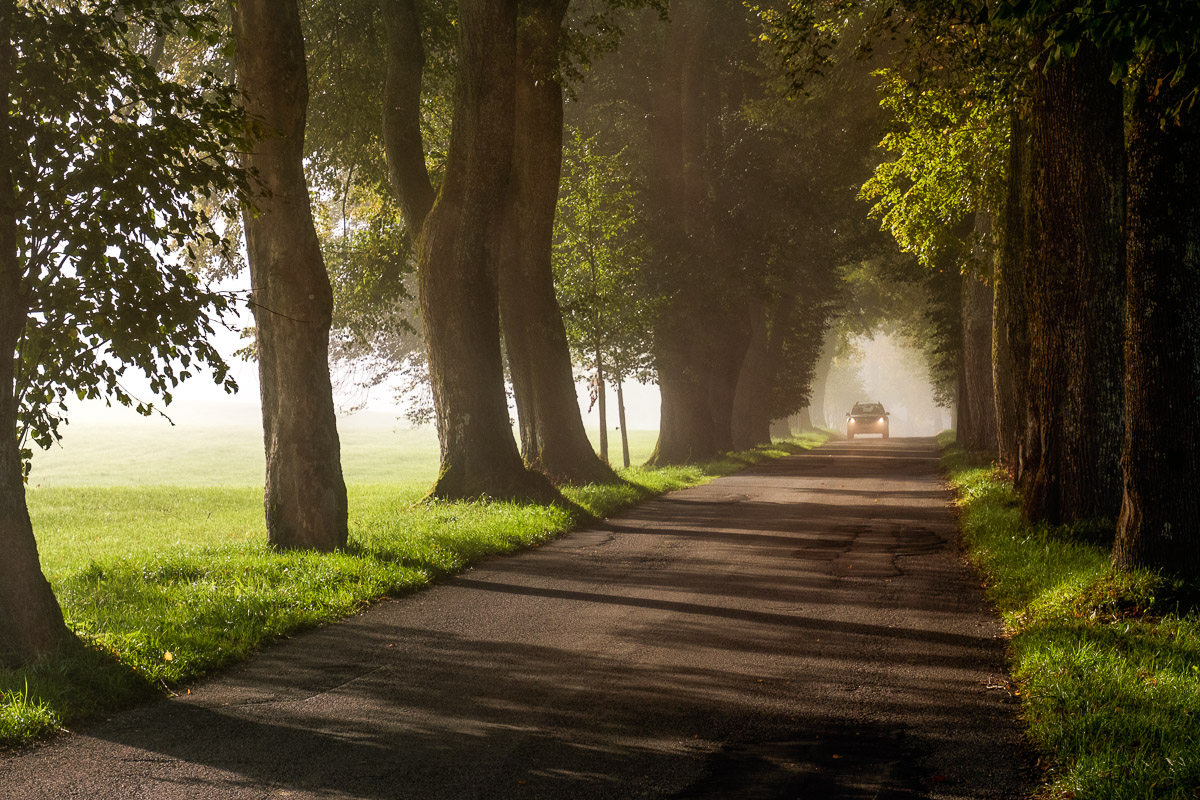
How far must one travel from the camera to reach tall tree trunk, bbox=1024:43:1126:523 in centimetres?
1006

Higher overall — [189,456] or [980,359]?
[980,359]

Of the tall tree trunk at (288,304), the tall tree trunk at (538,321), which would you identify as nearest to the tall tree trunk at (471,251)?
the tall tree trunk at (538,321)

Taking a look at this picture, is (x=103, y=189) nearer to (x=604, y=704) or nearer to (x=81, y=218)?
(x=81, y=218)

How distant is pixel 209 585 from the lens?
28.1ft

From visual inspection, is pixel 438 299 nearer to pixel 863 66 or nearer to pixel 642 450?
pixel 863 66

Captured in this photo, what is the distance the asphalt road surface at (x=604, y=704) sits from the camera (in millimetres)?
4449

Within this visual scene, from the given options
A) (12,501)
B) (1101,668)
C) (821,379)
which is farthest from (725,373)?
(821,379)

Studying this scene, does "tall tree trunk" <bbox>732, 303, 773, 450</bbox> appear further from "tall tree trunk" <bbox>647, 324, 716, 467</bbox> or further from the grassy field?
the grassy field

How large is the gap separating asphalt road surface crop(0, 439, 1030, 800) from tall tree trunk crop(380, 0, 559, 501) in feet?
17.2

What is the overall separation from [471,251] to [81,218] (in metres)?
8.55

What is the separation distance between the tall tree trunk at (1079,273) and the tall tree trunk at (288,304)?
25.3 feet

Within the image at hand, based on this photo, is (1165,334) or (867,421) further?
(867,421)

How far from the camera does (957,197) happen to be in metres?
17.9

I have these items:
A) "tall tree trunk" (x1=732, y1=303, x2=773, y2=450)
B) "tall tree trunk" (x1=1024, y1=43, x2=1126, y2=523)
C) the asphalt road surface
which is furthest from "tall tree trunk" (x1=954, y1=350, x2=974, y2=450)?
the asphalt road surface
